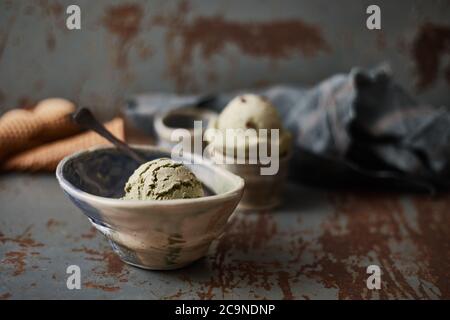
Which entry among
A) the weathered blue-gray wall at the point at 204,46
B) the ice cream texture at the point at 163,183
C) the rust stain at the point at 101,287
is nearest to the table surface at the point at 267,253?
the rust stain at the point at 101,287

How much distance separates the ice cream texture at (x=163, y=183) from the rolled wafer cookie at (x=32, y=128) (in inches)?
18.0

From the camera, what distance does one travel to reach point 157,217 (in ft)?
2.88

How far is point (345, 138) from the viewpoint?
4.77 feet

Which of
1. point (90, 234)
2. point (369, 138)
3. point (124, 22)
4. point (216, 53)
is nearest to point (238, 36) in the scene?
point (216, 53)

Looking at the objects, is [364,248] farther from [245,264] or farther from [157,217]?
[157,217]

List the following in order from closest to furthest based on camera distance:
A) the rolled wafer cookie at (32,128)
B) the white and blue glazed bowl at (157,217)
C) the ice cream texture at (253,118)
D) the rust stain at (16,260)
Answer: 1. the white and blue glazed bowl at (157,217)
2. the rust stain at (16,260)
3. the ice cream texture at (253,118)
4. the rolled wafer cookie at (32,128)

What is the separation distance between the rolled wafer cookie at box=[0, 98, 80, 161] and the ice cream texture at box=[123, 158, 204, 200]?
1.50 feet

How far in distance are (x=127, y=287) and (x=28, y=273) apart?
→ 6.8 inches

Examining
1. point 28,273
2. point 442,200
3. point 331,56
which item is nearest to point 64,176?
point 28,273

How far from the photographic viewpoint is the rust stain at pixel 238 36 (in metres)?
1.78

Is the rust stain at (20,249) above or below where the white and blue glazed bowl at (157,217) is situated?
below

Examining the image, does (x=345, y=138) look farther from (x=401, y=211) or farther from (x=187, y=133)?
(x=187, y=133)

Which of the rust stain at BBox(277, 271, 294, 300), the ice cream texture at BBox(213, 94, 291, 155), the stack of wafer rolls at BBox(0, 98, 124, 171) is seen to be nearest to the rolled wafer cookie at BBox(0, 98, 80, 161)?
the stack of wafer rolls at BBox(0, 98, 124, 171)

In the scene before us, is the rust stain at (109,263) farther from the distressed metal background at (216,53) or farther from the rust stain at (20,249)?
the distressed metal background at (216,53)
